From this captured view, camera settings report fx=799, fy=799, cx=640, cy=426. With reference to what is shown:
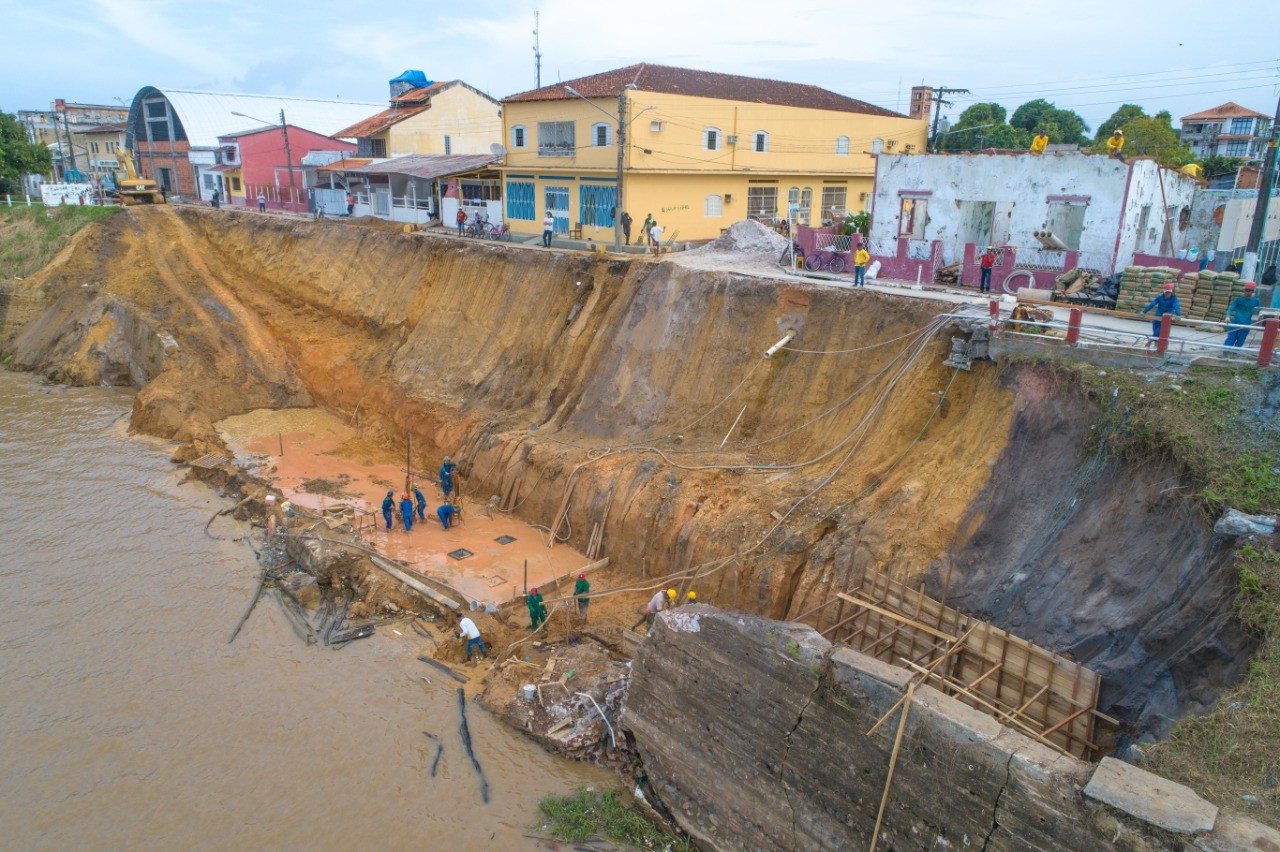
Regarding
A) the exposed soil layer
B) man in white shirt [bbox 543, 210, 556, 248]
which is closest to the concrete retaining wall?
the exposed soil layer

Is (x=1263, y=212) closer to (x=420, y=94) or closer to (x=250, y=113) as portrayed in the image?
(x=420, y=94)

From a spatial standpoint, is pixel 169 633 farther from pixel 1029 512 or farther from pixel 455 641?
pixel 1029 512

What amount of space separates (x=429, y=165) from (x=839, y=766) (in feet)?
113

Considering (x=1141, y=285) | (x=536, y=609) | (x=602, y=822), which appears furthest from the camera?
(x=1141, y=285)

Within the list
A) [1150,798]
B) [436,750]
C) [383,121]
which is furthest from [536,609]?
[383,121]

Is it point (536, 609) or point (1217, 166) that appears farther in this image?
point (1217, 166)

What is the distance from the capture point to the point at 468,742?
1316 cm

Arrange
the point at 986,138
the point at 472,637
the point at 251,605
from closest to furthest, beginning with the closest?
the point at 472,637, the point at 251,605, the point at 986,138

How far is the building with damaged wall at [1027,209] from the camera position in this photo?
21.0m

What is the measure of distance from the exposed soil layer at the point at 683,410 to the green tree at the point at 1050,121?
163ft

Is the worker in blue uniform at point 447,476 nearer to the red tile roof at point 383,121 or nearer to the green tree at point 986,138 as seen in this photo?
the red tile roof at point 383,121

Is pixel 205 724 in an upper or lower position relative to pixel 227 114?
→ lower

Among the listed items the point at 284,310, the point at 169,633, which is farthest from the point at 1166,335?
the point at 284,310

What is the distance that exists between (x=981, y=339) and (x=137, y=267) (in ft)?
110
